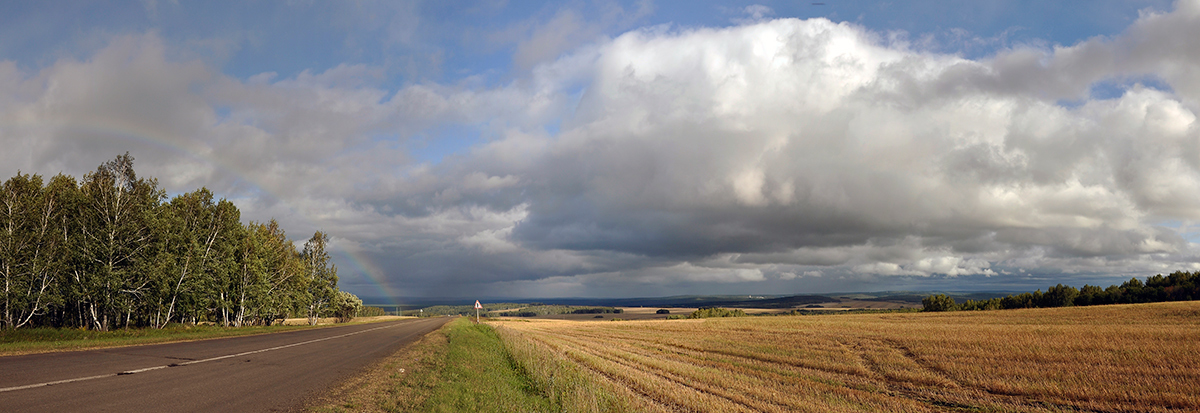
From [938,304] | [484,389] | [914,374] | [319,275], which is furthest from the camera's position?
[938,304]

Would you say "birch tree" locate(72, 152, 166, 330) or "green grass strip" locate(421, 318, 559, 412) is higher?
"birch tree" locate(72, 152, 166, 330)

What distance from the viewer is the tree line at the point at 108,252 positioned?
118 ft

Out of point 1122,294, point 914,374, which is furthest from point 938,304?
point 914,374

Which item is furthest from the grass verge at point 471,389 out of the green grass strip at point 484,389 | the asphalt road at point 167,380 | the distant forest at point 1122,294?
the distant forest at point 1122,294

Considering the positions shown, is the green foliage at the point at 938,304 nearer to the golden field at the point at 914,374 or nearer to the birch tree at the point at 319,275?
the golden field at the point at 914,374

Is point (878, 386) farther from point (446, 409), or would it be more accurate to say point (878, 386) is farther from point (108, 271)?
point (108, 271)

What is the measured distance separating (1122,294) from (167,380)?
121859mm

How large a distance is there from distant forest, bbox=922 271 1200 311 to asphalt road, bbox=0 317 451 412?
108 meters

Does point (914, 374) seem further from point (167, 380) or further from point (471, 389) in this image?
point (167, 380)

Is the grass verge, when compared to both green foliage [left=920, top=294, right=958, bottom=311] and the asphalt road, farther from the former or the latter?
green foliage [left=920, top=294, right=958, bottom=311]

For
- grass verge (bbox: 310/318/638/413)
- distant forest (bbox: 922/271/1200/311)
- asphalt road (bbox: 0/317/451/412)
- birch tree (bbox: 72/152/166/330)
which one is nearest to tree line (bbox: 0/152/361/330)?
birch tree (bbox: 72/152/166/330)

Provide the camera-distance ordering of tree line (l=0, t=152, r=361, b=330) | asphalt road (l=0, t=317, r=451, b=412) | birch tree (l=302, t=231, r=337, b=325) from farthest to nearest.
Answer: birch tree (l=302, t=231, r=337, b=325) → tree line (l=0, t=152, r=361, b=330) → asphalt road (l=0, t=317, r=451, b=412)

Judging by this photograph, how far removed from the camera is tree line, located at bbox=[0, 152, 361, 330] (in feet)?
118

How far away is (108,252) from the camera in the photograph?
37.8m
